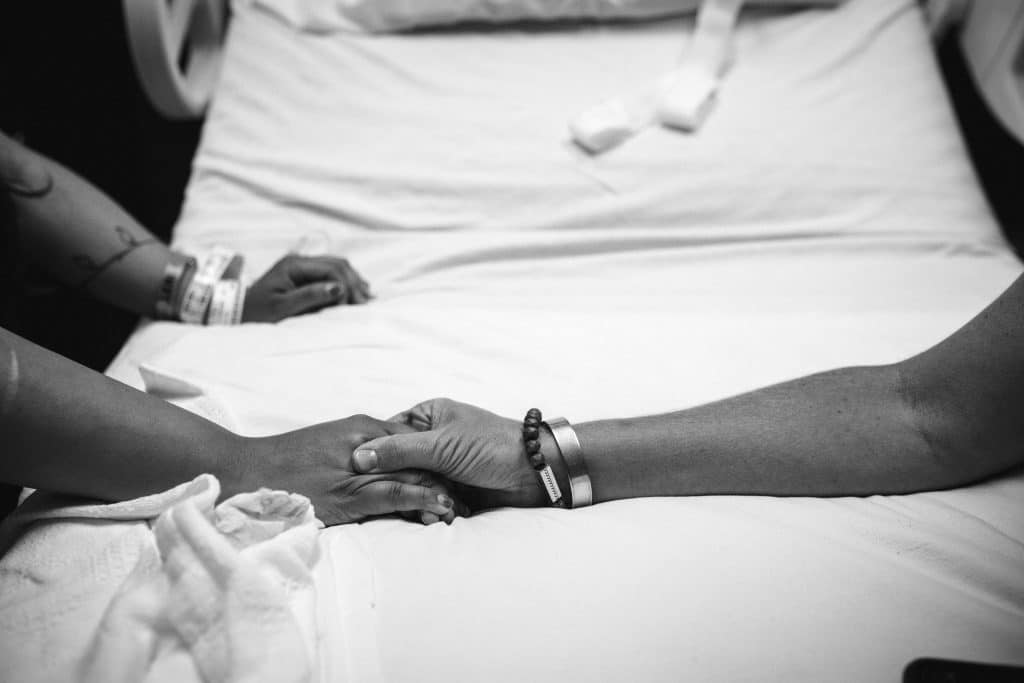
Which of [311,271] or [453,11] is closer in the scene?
[311,271]

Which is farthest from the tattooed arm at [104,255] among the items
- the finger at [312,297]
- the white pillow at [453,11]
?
the white pillow at [453,11]

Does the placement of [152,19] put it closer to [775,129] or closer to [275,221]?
[275,221]

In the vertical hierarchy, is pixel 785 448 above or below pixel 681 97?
below

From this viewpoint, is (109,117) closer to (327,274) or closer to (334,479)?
(327,274)

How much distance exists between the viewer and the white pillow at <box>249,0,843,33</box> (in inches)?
60.2

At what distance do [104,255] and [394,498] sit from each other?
671 mm

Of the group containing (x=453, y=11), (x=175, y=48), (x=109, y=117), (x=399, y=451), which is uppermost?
(x=453, y=11)

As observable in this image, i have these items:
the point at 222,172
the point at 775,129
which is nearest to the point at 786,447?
the point at 775,129

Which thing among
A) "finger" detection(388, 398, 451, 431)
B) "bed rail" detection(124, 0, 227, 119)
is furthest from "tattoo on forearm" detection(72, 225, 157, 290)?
"finger" detection(388, 398, 451, 431)

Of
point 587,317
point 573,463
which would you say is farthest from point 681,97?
point 573,463

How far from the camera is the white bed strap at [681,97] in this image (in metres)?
1.33

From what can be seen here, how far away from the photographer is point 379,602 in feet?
2.39

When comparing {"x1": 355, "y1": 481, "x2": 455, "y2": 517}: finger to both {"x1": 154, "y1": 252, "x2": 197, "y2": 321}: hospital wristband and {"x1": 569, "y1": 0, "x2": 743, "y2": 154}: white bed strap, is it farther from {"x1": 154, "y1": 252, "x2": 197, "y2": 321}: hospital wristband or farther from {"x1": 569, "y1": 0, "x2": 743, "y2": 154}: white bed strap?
{"x1": 569, "y1": 0, "x2": 743, "y2": 154}: white bed strap

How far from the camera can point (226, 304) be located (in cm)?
115
